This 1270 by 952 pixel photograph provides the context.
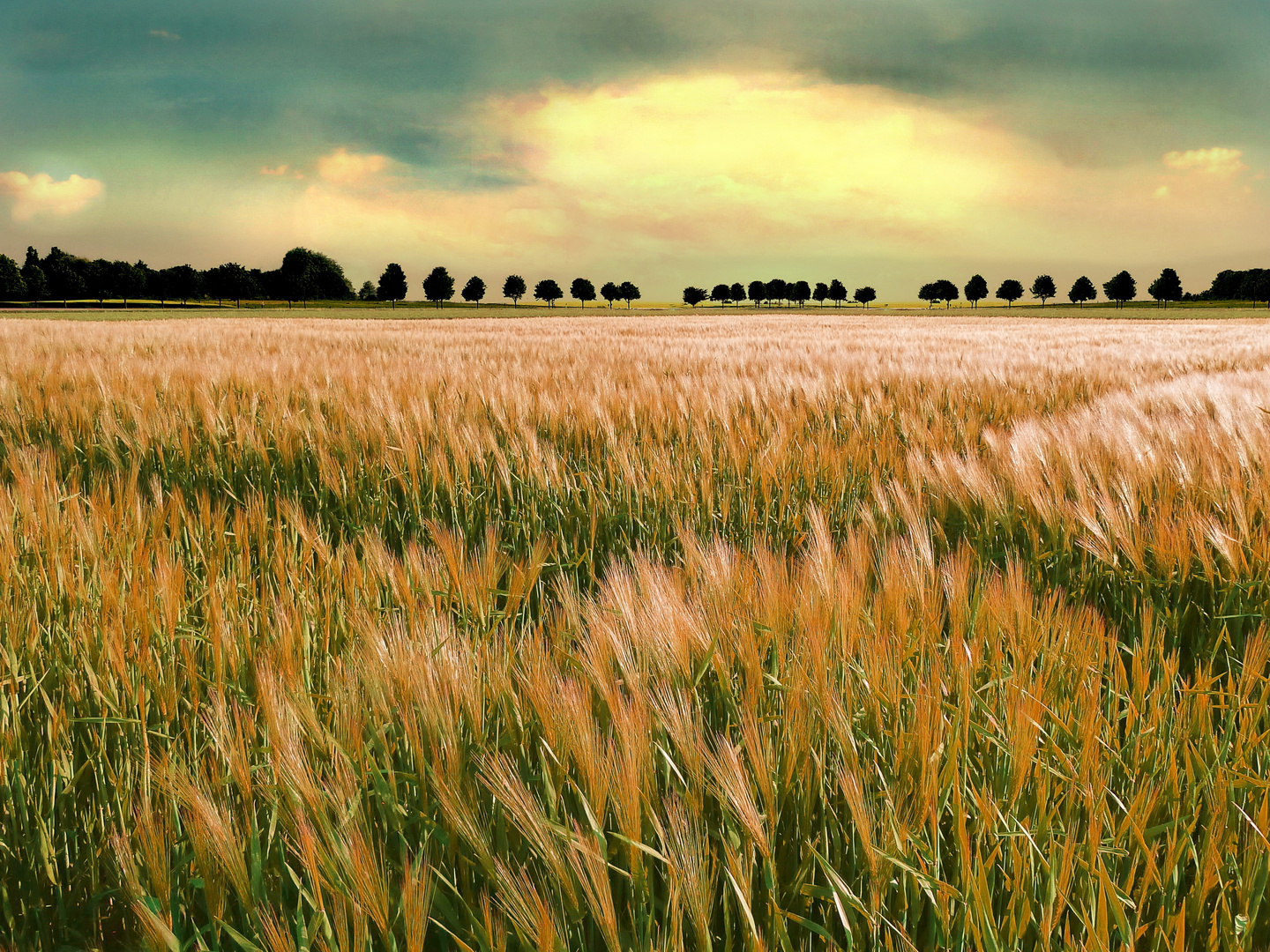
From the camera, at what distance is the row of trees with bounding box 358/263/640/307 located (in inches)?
3765

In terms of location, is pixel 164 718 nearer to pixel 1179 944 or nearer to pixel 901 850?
pixel 901 850

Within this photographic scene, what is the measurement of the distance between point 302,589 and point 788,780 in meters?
1.20

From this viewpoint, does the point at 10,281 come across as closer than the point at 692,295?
Yes

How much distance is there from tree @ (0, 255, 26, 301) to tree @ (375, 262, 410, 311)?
44846mm

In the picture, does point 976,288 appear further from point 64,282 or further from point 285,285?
point 64,282

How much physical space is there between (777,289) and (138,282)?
105 metres

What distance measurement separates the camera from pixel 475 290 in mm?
102625

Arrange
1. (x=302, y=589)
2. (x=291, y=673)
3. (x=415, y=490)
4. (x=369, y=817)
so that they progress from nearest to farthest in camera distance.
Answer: (x=369, y=817) < (x=291, y=673) < (x=302, y=589) < (x=415, y=490)

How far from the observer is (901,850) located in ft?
2.29

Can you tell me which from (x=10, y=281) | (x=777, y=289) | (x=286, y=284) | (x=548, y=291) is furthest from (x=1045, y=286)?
(x=10, y=281)

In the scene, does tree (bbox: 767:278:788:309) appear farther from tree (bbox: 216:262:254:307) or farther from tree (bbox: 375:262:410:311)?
tree (bbox: 216:262:254:307)

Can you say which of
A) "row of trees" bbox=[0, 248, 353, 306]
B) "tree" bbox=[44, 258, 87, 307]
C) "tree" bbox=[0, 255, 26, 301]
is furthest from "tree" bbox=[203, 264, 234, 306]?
"tree" bbox=[0, 255, 26, 301]

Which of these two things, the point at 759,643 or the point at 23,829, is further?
the point at 759,643

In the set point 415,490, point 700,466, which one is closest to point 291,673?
point 415,490
